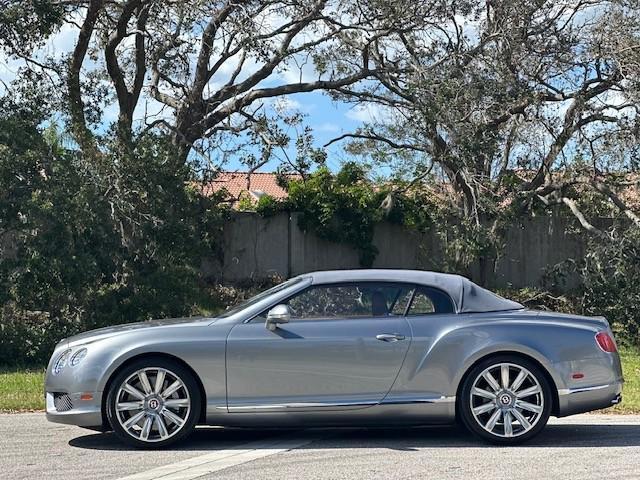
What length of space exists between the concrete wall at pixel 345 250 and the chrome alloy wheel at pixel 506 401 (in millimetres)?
12720

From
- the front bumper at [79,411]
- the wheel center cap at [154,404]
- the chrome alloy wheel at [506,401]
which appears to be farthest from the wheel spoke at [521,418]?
the front bumper at [79,411]

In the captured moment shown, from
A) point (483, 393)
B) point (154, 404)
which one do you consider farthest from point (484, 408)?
point (154, 404)

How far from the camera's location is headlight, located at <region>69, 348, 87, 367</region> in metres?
7.78

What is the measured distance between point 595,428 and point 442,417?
79.6 inches

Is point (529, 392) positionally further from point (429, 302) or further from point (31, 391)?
point (31, 391)

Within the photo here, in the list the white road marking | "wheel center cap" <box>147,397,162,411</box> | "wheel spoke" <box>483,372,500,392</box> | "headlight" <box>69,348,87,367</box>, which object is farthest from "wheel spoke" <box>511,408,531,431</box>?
"headlight" <box>69,348,87,367</box>

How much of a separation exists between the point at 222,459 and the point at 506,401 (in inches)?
93.8

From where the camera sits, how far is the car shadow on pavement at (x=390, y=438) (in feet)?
26.1

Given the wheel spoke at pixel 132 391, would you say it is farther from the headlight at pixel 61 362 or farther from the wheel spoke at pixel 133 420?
the headlight at pixel 61 362

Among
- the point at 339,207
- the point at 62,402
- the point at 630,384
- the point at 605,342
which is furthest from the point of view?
the point at 339,207

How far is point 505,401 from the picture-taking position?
7820 mm

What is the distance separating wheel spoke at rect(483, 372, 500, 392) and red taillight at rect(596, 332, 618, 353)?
961 millimetres

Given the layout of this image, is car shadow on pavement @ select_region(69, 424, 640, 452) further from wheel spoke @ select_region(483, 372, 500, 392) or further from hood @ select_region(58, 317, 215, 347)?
hood @ select_region(58, 317, 215, 347)

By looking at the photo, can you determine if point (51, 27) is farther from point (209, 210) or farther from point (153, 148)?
point (209, 210)
